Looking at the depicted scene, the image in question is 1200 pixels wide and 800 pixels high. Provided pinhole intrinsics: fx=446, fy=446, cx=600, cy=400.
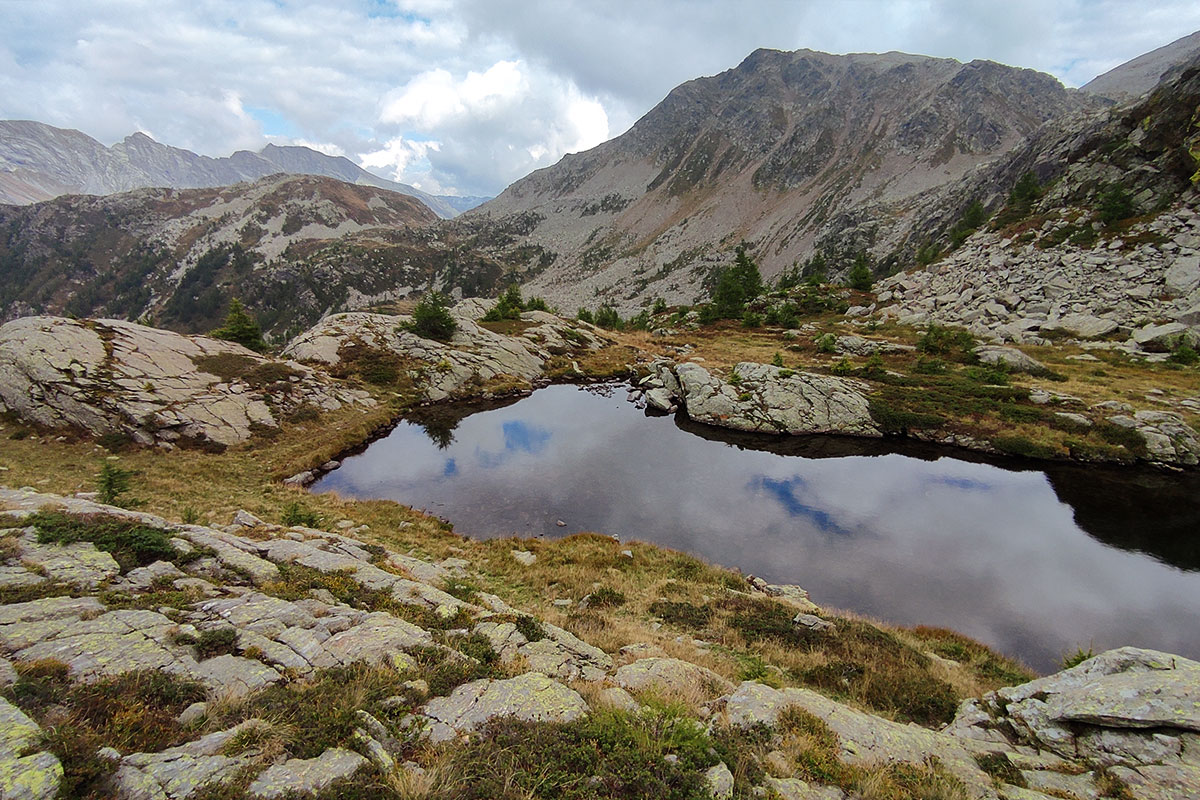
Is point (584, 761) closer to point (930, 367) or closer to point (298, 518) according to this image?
point (298, 518)

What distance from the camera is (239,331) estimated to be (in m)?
43.2

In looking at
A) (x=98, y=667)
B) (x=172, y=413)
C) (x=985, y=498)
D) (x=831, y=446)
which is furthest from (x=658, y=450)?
(x=172, y=413)

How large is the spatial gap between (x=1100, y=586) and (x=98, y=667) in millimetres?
29972

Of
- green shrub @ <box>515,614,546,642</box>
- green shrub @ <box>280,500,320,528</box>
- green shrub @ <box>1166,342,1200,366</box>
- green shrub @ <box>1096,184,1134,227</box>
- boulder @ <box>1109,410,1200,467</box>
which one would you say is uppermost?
green shrub @ <box>1096,184,1134,227</box>

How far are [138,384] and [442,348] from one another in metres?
24.6

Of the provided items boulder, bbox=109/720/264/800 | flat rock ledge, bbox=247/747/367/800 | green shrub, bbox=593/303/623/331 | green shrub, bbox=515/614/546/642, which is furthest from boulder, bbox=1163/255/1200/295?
boulder, bbox=109/720/264/800

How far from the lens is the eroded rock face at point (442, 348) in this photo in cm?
4503

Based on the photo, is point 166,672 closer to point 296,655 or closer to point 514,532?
point 296,655

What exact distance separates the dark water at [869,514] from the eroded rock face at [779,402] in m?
1.75

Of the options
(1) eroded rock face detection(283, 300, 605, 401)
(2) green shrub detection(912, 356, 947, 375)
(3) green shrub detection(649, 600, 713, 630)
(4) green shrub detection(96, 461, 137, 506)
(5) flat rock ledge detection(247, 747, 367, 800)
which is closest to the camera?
(5) flat rock ledge detection(247, 747, 367, 800)

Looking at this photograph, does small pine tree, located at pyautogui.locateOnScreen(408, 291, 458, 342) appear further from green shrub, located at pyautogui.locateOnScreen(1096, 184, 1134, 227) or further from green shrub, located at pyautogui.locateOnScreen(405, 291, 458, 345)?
green shrub, located at pyautogui.locateOnScreen(1096, 184, 1134, 227)

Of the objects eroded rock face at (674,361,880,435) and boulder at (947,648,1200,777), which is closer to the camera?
boulder at (947,648,1200,777)

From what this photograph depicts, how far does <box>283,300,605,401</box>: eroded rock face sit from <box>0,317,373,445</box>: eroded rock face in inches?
357

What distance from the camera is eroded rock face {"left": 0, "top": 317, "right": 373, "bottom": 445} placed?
1046 inches
